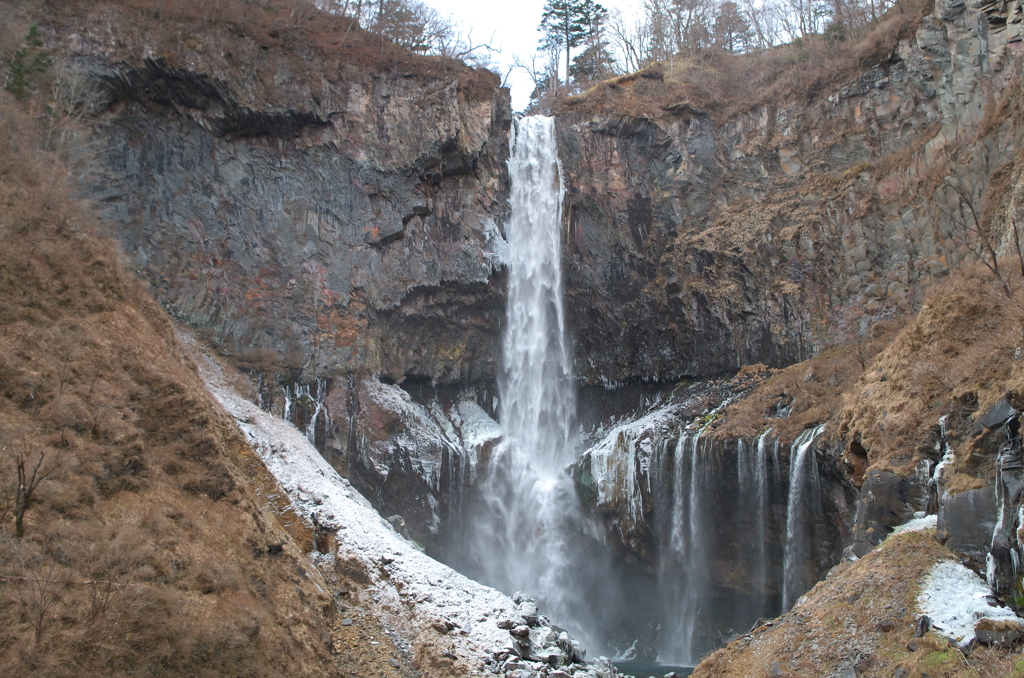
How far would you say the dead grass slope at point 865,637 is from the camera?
764 cm

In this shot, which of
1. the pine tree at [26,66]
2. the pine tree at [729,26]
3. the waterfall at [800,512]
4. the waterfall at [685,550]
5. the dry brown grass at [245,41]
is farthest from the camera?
the pine tree at [729,26]

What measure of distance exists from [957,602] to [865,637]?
1281mm

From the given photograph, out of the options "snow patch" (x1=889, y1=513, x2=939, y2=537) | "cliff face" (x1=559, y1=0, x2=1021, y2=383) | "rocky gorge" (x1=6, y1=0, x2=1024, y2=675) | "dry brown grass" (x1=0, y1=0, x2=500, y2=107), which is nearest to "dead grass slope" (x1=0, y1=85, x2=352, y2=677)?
"snow patch" (x1=889, y1=513, x2=939, y2=537)

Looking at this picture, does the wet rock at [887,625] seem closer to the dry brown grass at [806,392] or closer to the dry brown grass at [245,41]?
the dry brown grass at [806,392]

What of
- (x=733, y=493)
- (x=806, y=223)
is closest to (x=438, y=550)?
(x=733, y=493)

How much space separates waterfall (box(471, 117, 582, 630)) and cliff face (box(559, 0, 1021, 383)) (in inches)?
35.5

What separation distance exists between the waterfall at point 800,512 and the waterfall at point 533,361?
9348mm

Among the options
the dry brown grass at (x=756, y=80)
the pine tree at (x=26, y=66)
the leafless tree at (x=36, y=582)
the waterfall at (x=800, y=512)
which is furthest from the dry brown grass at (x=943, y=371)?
the pine tree at (x=26, y=66)

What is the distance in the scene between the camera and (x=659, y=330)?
92.4 feet

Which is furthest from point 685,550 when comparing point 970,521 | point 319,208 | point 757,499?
point 319,208

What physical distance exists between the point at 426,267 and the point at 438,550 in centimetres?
1155

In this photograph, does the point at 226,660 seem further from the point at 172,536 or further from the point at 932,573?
the point at 932,573

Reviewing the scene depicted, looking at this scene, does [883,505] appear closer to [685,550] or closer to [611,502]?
[685,550]

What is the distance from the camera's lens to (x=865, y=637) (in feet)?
29.3
